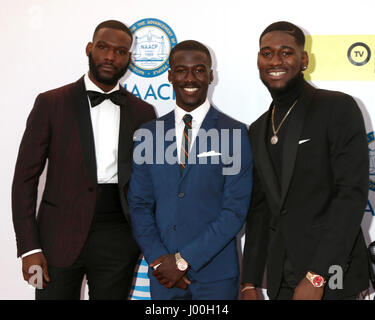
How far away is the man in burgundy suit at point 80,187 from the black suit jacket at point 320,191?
97 cm

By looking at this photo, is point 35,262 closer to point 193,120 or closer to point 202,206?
point 202,206

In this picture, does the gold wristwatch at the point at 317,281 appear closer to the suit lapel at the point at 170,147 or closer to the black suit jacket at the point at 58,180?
the suit lapel at the point at 170,147

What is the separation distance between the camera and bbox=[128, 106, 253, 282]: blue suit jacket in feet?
7.55

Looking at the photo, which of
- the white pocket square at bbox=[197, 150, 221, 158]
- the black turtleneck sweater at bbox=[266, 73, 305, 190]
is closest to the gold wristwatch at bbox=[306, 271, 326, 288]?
the black turtleneck sweater at bbox=[266, 73, 305, 190]

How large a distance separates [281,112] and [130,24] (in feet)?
Answer: 6.00

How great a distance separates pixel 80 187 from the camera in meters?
2.50

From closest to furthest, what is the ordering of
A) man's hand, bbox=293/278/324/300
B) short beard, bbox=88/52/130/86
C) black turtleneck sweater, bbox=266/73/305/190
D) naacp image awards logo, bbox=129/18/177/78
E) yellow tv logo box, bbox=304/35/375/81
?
man's hand, bbox=293/278/324/300 < black turtleneck sweater, bbox=266/73/305/190 < short beard, bbox=88/52/130/86 < yellow tv logo box, bbox=304/35/375/81 < naacp image awards logo, bbox=129/18/177/78

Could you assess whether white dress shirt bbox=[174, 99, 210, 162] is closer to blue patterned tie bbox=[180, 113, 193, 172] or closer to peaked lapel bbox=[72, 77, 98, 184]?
blue patterned tie bbox=[180, 113, 193, 172]

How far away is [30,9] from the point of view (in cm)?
362

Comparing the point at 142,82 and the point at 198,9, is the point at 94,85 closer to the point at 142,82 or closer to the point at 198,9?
the point at 142,82

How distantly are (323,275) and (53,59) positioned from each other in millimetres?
2913

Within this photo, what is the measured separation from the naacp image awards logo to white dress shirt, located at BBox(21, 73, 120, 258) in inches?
34.6

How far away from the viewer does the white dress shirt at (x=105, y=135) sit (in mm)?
2568

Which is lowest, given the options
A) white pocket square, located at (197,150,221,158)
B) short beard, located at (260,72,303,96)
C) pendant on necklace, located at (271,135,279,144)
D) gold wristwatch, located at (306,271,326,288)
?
gold wristwatch, located at (306,271,326,288)
